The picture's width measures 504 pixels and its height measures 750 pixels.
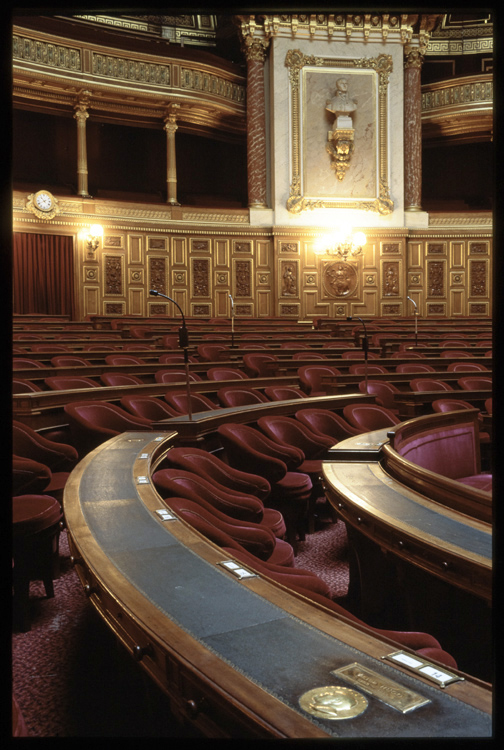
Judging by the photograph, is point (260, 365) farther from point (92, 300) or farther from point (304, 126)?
point (304, 126)

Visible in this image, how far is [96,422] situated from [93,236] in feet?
30.9

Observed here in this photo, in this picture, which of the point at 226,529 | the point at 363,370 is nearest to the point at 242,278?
the point at 363,370

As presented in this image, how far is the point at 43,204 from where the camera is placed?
12.0 m

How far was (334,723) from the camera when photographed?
34.4 inches

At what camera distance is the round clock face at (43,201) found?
1194 cm

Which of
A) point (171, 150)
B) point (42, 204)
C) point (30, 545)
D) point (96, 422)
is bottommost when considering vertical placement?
point (30, 545)

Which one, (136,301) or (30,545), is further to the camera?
(136,301)

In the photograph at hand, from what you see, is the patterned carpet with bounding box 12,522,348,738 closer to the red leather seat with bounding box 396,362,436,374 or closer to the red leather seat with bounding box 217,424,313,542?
the red leather seat with bounding box 217,424,313,542

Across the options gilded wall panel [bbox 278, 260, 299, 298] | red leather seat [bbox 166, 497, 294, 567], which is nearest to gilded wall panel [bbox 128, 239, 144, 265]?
gilded wall panel [bbox 278, 260, 299, 298]

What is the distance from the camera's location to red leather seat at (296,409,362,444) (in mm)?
4469

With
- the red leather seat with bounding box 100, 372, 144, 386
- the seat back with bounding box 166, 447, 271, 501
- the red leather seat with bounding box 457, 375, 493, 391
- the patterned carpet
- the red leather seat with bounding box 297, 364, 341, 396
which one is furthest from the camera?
the red leather seat with bounding box 297, 364, 341, 396

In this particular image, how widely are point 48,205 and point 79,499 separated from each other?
36.4 ft

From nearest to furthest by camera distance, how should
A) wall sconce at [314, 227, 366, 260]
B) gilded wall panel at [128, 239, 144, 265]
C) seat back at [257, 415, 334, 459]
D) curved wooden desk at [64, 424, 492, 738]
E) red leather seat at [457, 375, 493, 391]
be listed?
curved wooden desk at [64, 424, 492, 738] → seat back at [257, 415, 334, 459] → red leather seat at [457, 375, 493, 391] → gilded wall panel at [128, 239, 144, 265] → wall sconce at [314, 227, 366, 260]

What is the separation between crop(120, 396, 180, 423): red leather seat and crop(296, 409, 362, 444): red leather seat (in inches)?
37.9
